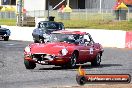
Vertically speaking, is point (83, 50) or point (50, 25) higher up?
point (50, 25)

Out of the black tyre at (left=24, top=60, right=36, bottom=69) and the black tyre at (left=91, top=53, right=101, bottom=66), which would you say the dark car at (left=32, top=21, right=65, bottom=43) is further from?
the black tyre at (left=24, top=60, right=36, bottom=69)

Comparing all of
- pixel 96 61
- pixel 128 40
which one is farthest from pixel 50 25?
pixel 96 61

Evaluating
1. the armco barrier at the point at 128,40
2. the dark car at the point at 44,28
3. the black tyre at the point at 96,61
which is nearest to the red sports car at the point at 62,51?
the black tyre at the point at 96,61

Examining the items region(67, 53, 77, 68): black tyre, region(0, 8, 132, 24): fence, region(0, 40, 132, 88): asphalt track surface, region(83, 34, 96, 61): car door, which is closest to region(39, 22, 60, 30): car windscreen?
region(0, 40, 132, 88): asphalt track surface

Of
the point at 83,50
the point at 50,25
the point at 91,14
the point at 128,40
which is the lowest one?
the point at 128,40

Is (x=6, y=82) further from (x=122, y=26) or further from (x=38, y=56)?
(x=122, y=26)

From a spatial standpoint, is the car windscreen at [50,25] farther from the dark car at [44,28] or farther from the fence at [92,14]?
the fence at [92,14]

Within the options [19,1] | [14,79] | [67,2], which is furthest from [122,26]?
[14,79]

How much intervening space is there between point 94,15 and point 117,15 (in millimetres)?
3037

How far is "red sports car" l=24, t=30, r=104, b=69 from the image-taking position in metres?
19.1

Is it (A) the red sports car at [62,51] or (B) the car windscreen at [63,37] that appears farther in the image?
(B) the car windscreen at [63,37]

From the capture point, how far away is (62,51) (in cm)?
1923

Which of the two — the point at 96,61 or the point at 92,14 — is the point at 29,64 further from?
the point at 92,14

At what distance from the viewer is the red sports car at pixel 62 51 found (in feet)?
62.6
